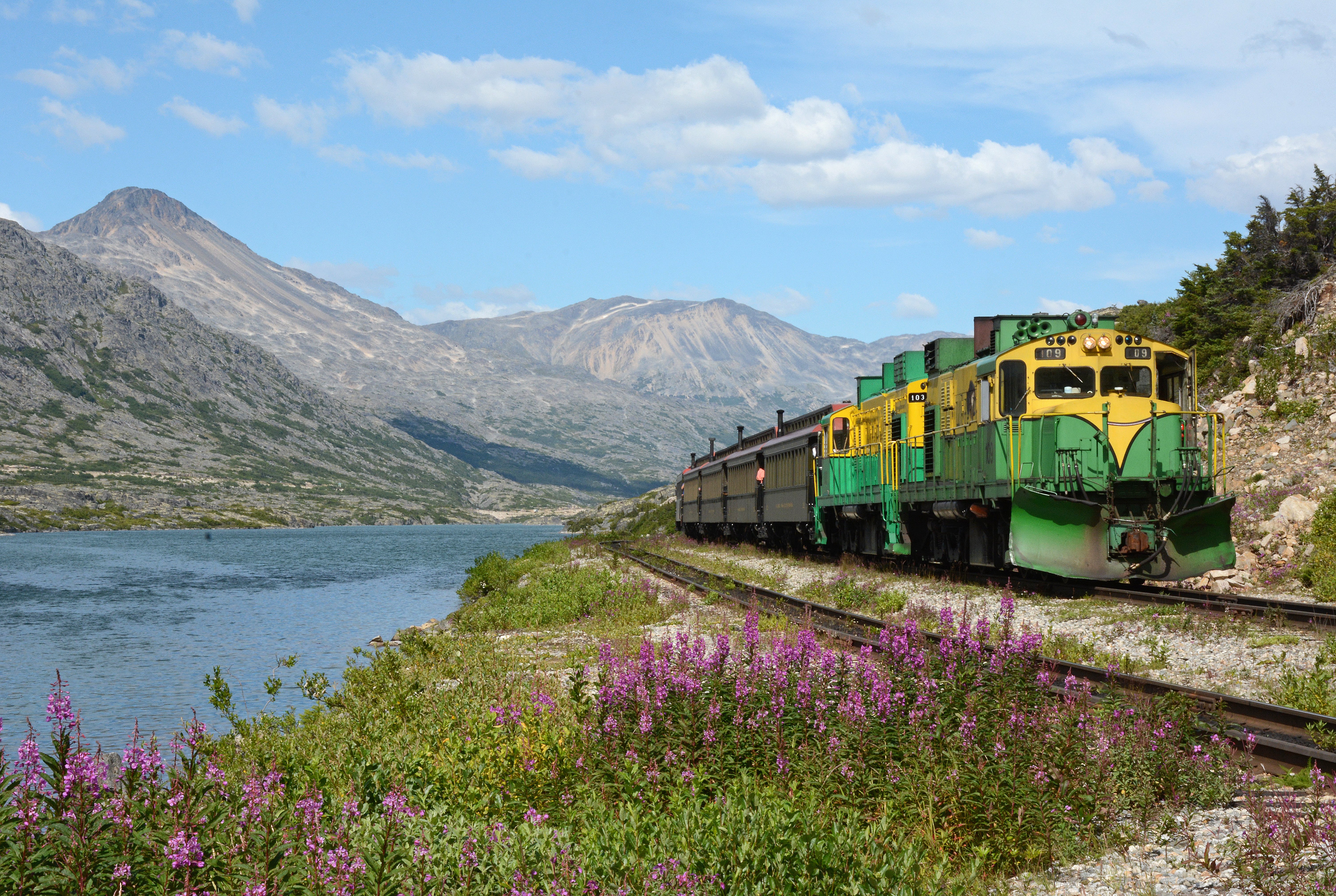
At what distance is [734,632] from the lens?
1728 cm

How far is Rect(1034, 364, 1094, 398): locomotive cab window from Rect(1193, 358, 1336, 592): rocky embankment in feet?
20.8

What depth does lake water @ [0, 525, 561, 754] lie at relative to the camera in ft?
78.1

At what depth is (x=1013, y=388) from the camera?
20.4 metres

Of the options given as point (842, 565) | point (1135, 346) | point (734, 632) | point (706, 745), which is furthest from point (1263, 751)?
point (842, 565)

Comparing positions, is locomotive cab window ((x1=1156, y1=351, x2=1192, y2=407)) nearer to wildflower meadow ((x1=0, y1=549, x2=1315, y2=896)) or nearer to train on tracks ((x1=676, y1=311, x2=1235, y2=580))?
train on tracks ((x1=676, y1=311, x2=1235, y2=580))

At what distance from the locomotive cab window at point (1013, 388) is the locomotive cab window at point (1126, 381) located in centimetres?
146

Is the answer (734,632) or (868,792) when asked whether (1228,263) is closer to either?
(734,632)

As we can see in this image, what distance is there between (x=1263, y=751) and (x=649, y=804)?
16.8ft

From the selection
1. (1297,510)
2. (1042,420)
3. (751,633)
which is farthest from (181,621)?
(751,633)

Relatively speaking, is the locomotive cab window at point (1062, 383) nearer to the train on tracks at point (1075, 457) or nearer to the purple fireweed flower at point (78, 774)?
the train on tracks at point (1075, 457)

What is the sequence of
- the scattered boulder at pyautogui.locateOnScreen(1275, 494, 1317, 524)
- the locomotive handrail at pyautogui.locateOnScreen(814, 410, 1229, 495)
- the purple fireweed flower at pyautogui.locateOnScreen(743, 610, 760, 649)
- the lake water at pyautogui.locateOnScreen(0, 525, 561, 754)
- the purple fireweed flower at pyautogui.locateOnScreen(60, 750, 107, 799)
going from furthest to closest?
the lake water at pyautogui.locateOnScreen(0, 525, 561, 754) → the scattered boulder at pyautogui.locateOnScreen(1275, 494, 1317, 524) → the locomotive handrail at pyautogui.locateOnScreen(814, 410, 1229, 495) → the purple fireweed flower at pyautogui.locateOnScreen(743, 610, 760, 649) → the purple fireweed flower at pyautogui.locateOnScreen(60, 750, 107, 799)

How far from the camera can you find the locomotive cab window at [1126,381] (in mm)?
20328

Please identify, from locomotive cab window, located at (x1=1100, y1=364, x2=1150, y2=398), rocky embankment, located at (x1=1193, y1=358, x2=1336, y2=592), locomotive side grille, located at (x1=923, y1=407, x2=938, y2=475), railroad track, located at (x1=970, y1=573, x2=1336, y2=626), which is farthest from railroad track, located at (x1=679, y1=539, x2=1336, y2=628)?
locomotive cab window, located at (x1=1100, y1=364, x2=1150, y2=398)

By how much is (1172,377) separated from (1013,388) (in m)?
3.08
